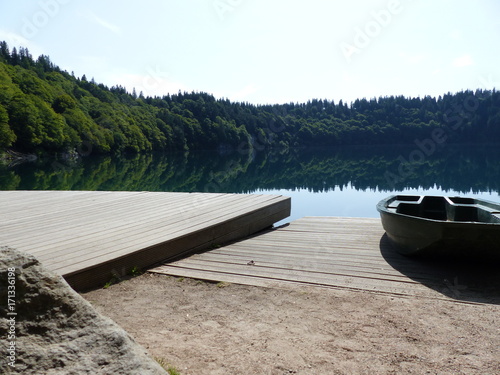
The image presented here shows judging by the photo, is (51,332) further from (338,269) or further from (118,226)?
(118,226)

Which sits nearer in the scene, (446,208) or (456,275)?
(456,275)

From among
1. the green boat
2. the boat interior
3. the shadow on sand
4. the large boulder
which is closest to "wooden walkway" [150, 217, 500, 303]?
the shadow on sand

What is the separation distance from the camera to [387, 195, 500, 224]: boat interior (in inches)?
179

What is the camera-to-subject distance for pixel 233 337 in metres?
2.38

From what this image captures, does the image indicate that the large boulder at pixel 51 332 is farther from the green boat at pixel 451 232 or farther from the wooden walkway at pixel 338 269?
the green boat at pixel 451 232

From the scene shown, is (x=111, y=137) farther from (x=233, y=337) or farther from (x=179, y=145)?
(x=233, y=337)

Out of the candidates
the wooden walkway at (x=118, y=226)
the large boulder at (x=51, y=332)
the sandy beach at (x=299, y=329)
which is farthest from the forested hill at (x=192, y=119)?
the large boulder at (x=51, y=332)

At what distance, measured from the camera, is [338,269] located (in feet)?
12.3

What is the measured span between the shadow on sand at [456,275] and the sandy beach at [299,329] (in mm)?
252

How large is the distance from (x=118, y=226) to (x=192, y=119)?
83518mm

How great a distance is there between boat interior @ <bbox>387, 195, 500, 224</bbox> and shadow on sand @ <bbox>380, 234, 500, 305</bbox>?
742 mm

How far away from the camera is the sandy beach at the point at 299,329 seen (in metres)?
2.04

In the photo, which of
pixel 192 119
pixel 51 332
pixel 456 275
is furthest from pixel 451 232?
pixel 192 119

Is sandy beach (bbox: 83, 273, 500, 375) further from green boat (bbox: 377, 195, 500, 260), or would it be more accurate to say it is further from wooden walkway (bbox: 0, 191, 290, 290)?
green boat (bbox: 377, 195, 500, 260)
